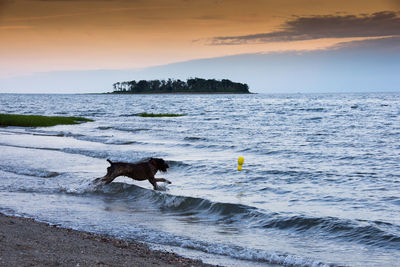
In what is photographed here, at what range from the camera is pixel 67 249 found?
23.8ft

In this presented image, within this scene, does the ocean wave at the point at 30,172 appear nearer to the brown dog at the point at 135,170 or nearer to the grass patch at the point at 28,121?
the brown dog at the point at 135,170

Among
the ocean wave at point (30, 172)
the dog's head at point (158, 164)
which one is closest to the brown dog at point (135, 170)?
the dog's head at point (158, 164)

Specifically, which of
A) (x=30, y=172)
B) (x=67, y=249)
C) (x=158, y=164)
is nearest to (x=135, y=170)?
(x=158, y=164)

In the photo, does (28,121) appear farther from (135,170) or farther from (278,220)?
(278,220)

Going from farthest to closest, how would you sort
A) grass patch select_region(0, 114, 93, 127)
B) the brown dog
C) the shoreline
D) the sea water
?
grass patch select_region(0, 114, 93, 127) → the brown dog → the sea water → the shoreline

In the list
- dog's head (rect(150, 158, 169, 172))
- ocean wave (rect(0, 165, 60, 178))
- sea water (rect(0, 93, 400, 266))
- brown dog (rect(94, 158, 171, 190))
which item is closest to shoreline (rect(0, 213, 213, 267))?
sea water (rect(0, 93, 400, 266))

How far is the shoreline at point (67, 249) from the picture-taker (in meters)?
6.36

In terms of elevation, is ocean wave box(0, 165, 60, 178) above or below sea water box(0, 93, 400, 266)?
above

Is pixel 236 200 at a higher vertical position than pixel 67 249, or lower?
lower

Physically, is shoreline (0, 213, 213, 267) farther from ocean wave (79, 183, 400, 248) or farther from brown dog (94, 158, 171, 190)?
brown dog (94, 158, 171, 190)

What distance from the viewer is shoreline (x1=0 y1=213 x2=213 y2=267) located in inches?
250

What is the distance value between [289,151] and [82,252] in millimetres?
17564

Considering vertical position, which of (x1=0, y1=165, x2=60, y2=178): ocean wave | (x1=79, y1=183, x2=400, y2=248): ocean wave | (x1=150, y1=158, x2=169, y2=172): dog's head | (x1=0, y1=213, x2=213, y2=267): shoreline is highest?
(x1=150, y1=158, x2=169, y2=172): dog's head

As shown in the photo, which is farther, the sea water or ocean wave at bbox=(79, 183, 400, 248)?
ocean wave at bbox=(79, 183, 400, 248)
